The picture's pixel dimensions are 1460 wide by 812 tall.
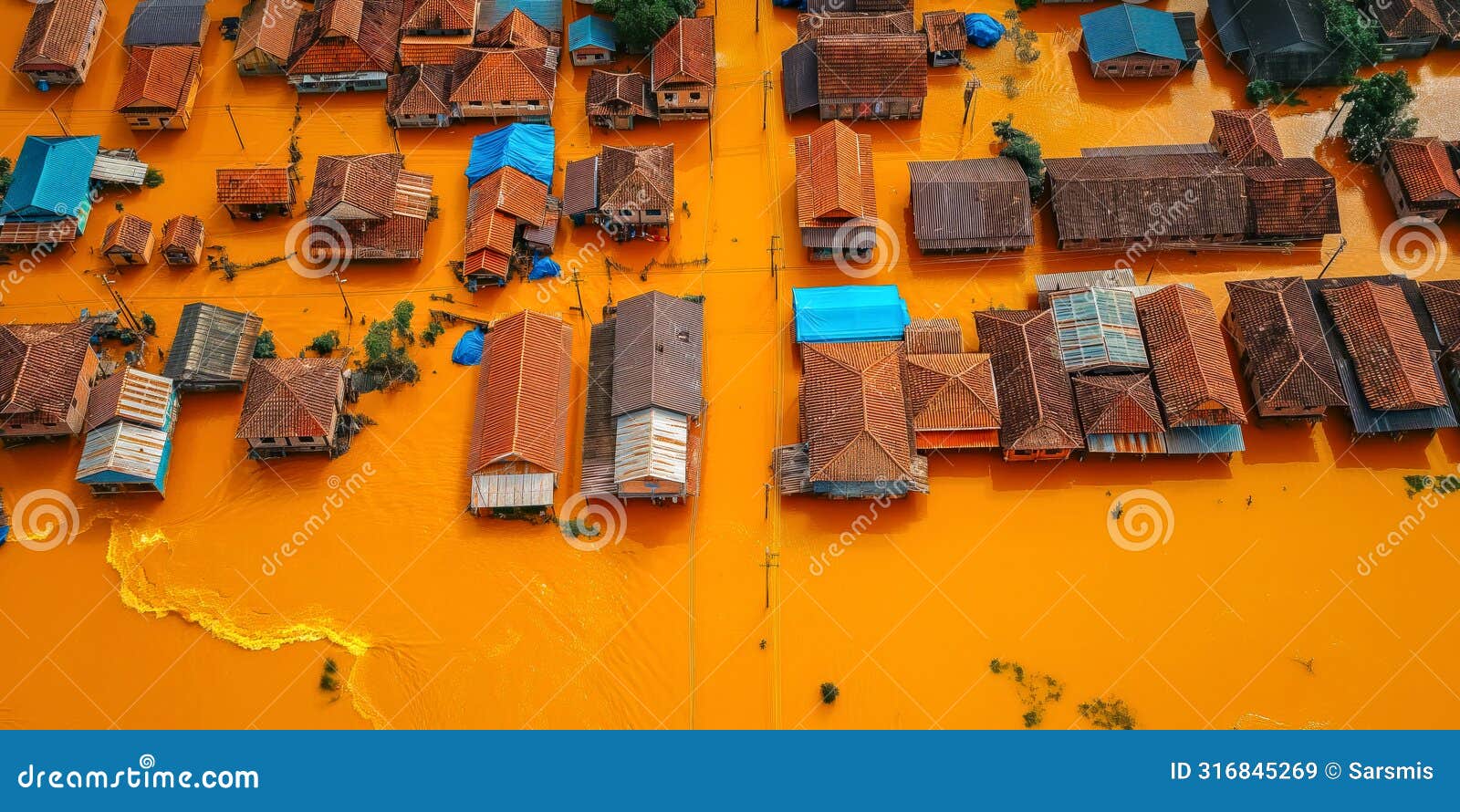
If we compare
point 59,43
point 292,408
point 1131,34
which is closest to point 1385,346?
point 1131,34

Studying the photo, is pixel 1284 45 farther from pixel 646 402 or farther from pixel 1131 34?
pixel 646 402

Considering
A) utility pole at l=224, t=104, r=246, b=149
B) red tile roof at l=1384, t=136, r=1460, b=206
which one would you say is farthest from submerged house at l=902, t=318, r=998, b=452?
utility pole at l=224, t=104, r=246, b=149

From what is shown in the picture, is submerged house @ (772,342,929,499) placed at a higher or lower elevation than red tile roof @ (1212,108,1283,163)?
lower

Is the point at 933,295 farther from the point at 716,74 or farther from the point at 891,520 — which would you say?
the point at 716,74

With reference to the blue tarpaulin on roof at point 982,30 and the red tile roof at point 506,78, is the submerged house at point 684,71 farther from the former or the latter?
the blue tarpaulin on roof at point 982,30

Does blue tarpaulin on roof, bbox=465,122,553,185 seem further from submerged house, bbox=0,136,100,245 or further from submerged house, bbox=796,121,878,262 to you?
submerged house, bbox=0,136,100,245
